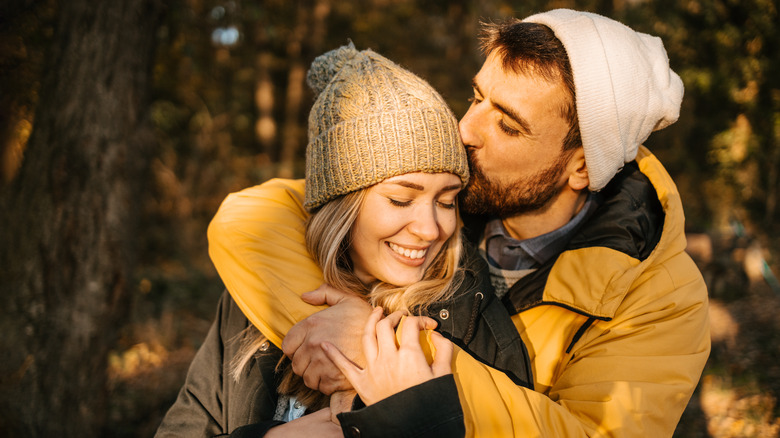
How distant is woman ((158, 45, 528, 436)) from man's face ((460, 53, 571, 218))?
32cm

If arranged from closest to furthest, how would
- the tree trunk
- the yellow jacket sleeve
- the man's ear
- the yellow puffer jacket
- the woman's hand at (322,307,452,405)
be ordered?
the woman's hand at (322,307,452,405)
the yellow puffer jacket
the yellow jacket sleeve
the man's ear
the tree trunk

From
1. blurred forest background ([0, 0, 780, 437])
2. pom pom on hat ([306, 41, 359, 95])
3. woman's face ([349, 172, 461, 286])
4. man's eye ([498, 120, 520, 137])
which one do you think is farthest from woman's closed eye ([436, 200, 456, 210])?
blurred forest background ([0, 0, 780, 437])

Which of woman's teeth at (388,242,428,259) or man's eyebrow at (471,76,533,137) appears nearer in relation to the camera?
woman's teeth at (388,242,428,259)

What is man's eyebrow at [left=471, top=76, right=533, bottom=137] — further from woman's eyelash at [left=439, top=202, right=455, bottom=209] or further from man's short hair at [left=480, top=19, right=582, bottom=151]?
woman's eyelash at [left=439, top=202, right=455, bottom=209]

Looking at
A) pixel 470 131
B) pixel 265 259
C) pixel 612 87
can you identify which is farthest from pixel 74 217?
pixel 612 87

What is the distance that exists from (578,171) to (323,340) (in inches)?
67.7

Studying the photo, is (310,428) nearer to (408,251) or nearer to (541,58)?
(408,251)

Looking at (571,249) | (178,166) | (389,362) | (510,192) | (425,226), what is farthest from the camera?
(178,166)

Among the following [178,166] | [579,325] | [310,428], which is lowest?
[178,166]

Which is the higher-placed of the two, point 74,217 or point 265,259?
point 265,259

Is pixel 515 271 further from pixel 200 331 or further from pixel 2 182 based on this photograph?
pixel 200 331

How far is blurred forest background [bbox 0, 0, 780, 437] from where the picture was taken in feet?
10.5

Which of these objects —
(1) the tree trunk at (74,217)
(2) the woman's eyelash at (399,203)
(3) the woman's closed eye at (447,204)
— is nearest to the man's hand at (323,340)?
(2) the woman's eyelash at (399,203)

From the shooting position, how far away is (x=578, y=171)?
286 cm
